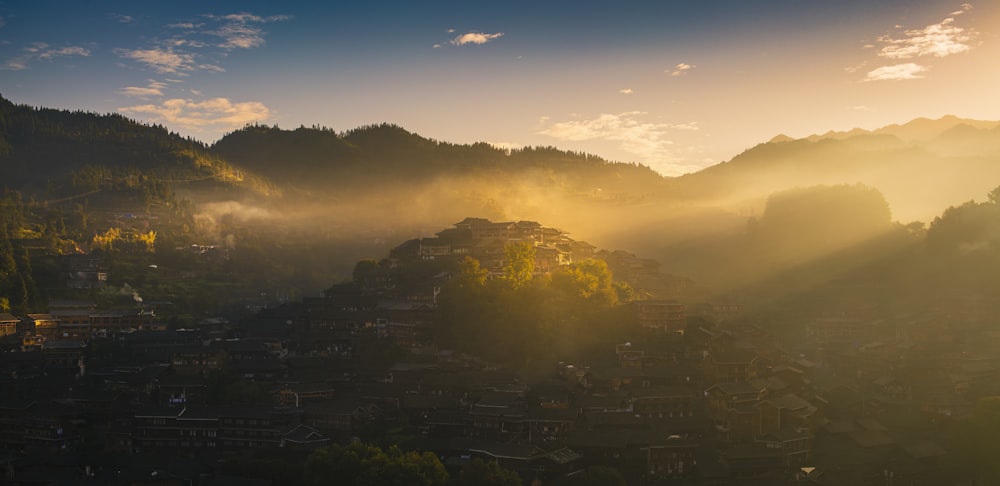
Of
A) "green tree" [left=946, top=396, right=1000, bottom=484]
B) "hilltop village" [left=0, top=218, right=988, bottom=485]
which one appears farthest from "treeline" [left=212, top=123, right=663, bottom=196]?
"green tree" [left=946, top=396, right=1000, bottom=484]

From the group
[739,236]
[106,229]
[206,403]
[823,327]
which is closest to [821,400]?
[823,327]

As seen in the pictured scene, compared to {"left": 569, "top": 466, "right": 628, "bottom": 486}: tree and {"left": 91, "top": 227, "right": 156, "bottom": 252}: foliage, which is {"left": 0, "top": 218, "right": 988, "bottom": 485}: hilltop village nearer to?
{"left": 569, "top": 466, "right": 628, "bottom": 486}: tree

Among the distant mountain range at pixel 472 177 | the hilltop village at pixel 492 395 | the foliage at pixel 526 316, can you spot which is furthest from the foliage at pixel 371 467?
the distant mountain range at pixel 472 177

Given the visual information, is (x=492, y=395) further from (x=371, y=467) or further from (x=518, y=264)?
(x=518, y=264)

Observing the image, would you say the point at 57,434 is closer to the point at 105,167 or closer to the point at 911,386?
the point at 911,386

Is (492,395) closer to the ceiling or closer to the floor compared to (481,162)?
closer to the floor

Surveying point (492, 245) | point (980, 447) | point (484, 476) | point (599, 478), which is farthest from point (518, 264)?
point (980, 447)

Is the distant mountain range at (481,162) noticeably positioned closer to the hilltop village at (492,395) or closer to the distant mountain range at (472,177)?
the distant mountain range at (472,177)
